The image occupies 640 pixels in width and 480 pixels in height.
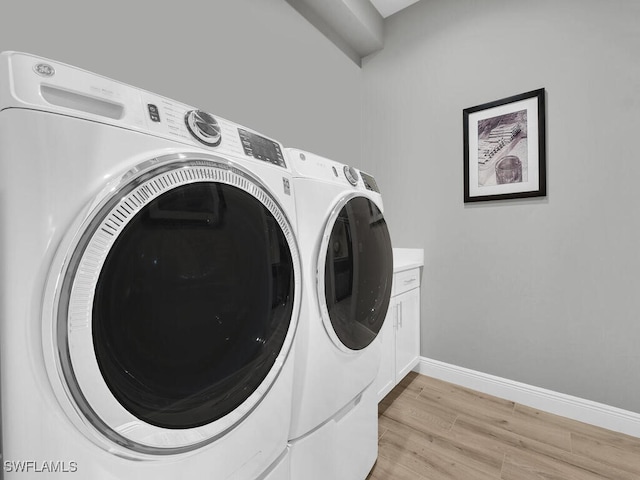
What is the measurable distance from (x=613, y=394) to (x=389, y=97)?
2.29 m

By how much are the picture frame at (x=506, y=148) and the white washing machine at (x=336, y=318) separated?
1.12 m

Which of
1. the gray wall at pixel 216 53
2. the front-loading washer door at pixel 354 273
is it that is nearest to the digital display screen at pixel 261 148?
the front-loading washer door at pixel 354 273

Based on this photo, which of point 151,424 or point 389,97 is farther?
point 389,97

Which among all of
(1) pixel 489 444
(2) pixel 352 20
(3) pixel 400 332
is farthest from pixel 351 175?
(2) pixel 352 20

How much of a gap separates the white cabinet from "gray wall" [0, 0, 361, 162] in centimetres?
111

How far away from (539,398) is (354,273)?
1.57 meters

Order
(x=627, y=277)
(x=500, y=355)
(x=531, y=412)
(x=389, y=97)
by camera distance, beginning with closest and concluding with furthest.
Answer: (x=627, y=277)
(x=531, y=412)
(x=500, y=355)
(x=389, y=97)

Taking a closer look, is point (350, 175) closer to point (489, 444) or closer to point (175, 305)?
point (175, 305)

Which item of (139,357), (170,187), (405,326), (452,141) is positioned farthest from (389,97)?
(139,357)

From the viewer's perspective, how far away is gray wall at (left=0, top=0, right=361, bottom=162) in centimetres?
97

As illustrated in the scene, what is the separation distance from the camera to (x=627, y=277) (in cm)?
140

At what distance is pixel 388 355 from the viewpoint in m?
1.51

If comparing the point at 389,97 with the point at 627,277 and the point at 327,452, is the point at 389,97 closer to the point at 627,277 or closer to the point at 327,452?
the point at 627,277

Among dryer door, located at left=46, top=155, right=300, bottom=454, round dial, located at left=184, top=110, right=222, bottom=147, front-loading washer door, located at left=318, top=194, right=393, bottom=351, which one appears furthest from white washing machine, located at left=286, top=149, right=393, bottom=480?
round dial, located at left=184, top=110, right=222, bottom=147
